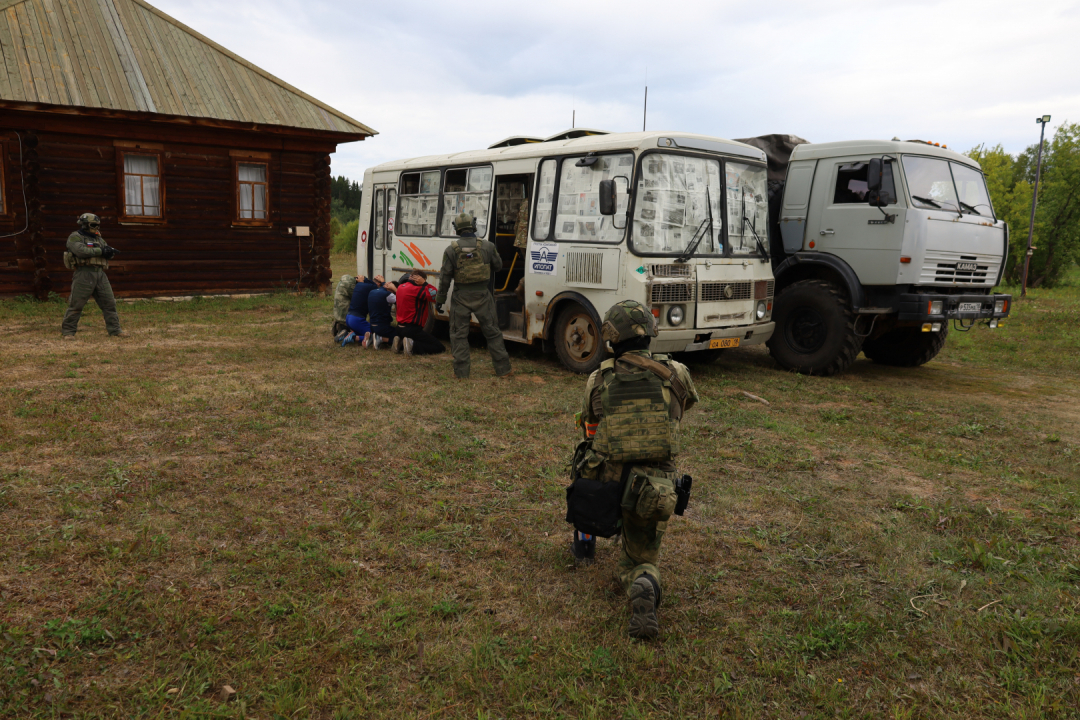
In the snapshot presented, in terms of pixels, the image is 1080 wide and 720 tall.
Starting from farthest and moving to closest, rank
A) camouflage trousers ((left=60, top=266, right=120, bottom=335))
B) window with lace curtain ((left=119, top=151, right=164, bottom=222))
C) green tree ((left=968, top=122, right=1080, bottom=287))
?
green tree ((left=968, top=122, right=1080, bottom=287)), window with lace curtain ((left=119, top=151, right=164, bottom=222)), camouflage trousers ((left=60, top=266, right=120, bottom=335))

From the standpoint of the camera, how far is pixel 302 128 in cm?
1644

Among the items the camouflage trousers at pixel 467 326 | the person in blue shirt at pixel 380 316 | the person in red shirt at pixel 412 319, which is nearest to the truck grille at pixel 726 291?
the camouflage trousers at pixel 467 326

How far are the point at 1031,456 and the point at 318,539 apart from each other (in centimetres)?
571

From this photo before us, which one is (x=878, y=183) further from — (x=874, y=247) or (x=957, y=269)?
(x=957, y=269)

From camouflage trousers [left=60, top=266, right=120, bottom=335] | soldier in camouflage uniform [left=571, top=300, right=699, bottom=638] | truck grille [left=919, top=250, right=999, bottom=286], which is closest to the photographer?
soldier in camouflage uniform [left=571, top=300, right=699, bottom=638]

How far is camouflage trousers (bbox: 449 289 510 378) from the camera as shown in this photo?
28.5 ft

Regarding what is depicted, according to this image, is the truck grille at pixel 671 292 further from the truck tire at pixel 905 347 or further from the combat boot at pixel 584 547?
the combat boot at pixel 584 547

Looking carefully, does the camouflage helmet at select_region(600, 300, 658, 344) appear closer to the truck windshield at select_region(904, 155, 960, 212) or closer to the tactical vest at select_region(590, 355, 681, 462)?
the tactical vest at select_region(590, 355, 681, 462)

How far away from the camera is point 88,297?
10.5 meters

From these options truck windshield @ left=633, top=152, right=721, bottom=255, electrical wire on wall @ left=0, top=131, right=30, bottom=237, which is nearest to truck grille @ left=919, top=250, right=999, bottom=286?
truck windshield @ left=633, top=152, right=721, bottom=255

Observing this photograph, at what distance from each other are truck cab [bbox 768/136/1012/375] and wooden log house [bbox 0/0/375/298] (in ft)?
37.6

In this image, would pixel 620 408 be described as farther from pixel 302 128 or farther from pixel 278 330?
pixel 302 128

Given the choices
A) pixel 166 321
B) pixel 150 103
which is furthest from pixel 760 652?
pixel 150 103

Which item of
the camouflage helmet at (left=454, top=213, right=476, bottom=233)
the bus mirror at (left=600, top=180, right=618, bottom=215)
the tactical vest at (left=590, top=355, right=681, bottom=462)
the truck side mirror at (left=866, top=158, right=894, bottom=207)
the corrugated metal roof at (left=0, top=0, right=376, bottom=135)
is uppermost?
the corrugated metal roof at (left=0, top=0, right=376, bottom=135)
